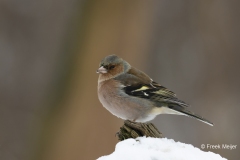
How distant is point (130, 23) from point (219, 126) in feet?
8.98

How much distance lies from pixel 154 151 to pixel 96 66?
6465 millimetres

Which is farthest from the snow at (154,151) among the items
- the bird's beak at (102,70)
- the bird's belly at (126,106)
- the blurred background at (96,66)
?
the blurred background at (96,66)

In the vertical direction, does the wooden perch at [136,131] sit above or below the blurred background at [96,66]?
below

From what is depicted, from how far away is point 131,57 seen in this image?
28.4 feet

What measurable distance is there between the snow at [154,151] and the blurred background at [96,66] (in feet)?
16.5

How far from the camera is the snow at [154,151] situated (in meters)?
2.62

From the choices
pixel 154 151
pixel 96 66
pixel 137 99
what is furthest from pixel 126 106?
pixel 96 66

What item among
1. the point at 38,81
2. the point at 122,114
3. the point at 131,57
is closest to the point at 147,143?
the point at 122,114

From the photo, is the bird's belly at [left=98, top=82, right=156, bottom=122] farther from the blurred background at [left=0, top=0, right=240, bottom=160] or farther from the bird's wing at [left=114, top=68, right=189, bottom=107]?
the blurred background at [left=0, top=0, right=240, bottom=160]

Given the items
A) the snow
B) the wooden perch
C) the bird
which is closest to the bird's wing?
the bird

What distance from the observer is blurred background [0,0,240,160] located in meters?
8.55

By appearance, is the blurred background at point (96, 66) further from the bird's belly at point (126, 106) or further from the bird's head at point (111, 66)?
the bird's belly at point (126, 106)

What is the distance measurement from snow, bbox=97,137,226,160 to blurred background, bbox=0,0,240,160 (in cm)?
502

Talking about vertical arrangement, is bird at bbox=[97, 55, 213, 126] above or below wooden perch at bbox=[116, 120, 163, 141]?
above
